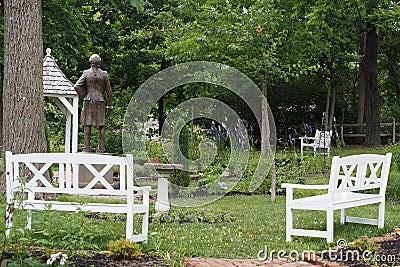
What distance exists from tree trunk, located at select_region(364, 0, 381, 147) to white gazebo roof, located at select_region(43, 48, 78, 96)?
36.9ft

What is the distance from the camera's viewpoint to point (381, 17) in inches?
699

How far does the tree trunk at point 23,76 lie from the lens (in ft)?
26.8

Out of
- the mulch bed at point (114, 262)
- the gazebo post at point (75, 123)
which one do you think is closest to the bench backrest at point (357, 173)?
the mulch bed at point (114, 262)

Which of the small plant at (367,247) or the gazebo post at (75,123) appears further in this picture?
the gazebo post at (75,123)

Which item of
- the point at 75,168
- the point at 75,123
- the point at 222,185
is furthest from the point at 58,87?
the point at 75,168

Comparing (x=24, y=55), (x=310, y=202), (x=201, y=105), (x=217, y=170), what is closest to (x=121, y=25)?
(x=201, y=105)

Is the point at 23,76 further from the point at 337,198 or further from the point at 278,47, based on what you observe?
the point at 278,47

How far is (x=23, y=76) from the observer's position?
8.26 m

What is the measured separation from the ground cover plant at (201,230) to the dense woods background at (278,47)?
392 cm

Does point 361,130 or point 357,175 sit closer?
point 357,175

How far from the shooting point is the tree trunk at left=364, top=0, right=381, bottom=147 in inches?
797

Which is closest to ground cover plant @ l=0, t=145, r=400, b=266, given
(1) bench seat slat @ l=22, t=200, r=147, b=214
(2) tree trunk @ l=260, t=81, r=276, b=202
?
(1) bench seat slat @ l=22, t=200, r=147, b=214

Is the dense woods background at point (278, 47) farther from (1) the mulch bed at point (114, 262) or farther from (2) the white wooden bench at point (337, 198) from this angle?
(1) the mulch bed at point (114, 262)

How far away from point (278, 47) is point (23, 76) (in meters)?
5.10
